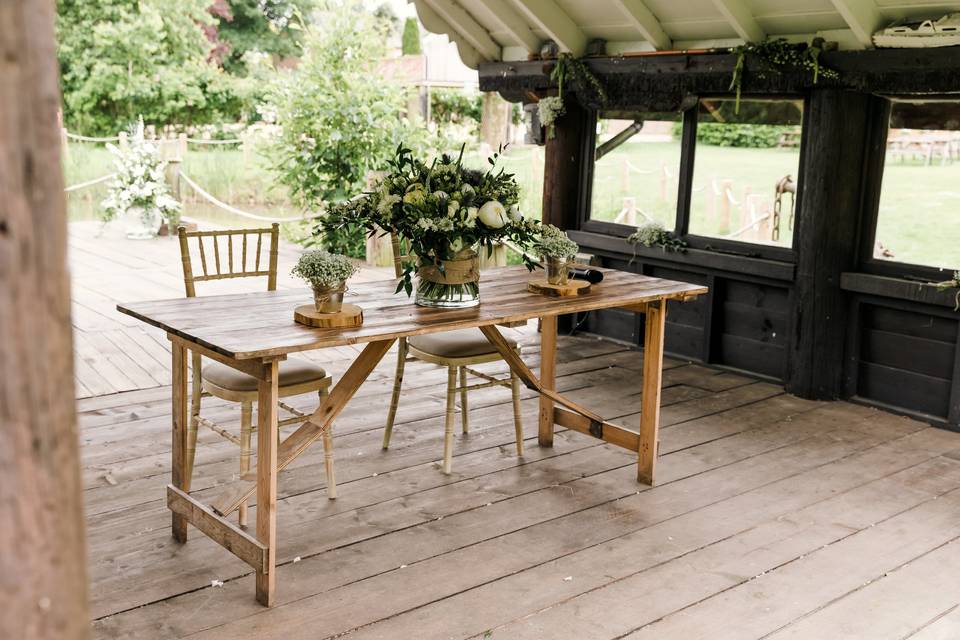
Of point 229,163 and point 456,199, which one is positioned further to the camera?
point 229,163

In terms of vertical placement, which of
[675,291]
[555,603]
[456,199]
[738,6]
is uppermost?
[738,6]

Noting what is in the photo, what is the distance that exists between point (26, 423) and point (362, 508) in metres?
2.49

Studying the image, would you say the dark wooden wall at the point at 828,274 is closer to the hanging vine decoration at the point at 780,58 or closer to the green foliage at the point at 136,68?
the hanging vine decoration at the point at 780,58

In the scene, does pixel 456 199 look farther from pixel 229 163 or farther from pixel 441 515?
pixel 229 163

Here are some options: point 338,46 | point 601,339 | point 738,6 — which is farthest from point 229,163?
point 738,6

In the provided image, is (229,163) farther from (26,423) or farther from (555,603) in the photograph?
(26,423)

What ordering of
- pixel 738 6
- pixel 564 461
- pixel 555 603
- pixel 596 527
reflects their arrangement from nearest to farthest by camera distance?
pixel 555 603, pixel 596 527, pixel 564 461, pixel 738 6

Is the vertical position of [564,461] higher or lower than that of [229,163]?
lower

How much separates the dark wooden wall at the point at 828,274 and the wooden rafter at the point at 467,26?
0.93 m

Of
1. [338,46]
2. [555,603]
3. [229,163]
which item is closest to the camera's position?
[555,603]

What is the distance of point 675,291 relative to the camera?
3896 mm

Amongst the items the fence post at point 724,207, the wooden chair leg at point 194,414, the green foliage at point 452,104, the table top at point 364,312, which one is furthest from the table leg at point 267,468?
the green foliage at point 452,104

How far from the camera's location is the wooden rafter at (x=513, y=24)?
5980 millimetres

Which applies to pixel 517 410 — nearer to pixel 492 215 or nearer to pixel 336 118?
pixel 492 215
